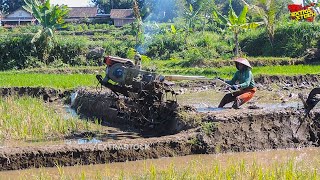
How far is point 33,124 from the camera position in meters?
8.26

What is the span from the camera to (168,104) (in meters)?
8.36

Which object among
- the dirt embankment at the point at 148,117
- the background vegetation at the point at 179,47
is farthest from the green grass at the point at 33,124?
the background vegetation at the point at 179,47

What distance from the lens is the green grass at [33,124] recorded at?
7977 mm

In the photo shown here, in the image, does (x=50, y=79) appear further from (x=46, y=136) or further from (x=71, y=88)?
(x=46, y=136)

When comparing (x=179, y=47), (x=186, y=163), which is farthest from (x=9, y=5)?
(x=186, y=163)

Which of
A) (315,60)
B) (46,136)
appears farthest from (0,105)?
(315,60)

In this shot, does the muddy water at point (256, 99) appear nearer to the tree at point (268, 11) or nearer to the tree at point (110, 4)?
the tree at point (268, 11)

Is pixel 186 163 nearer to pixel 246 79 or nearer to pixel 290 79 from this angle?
pixel 246 79

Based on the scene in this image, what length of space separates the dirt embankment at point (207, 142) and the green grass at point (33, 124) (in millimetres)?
1815

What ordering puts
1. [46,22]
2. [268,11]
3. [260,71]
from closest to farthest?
1. [260,71]
2. [268,11]
3. [46,22]

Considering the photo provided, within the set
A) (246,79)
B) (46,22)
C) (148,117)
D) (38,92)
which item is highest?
(46,22)

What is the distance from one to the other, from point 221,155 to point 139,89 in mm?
1976

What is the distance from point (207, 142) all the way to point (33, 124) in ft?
9.60

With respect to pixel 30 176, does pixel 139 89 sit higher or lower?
higher
